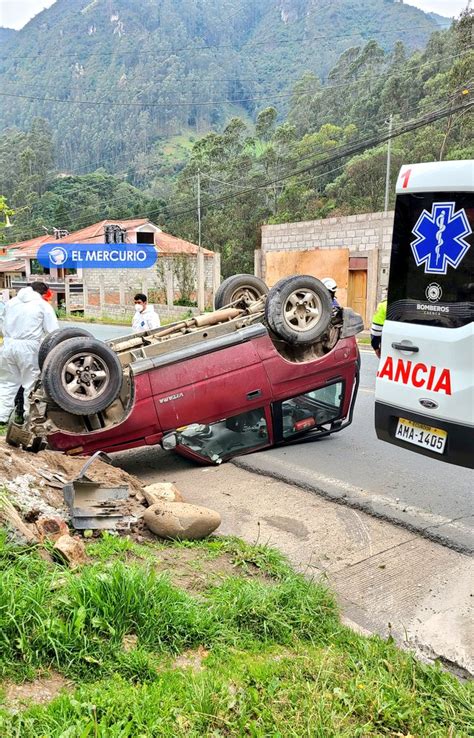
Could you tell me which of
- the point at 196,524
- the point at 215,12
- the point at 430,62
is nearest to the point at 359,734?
the point at 196,524

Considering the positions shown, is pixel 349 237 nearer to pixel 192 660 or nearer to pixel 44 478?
pixel 44 478

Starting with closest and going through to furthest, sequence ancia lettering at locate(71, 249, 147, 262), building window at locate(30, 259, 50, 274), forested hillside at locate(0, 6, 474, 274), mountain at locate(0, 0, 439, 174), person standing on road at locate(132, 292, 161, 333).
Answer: person standing on road at locate(132, 292, 161, 333) → ancia lettering at locate(71, 249, 147, 262) → forested hillside at locate(0, 6, 474, 274) → building window at locate(30, 259, 50, 274) → mountain at locate(0, 0, 439, 174)

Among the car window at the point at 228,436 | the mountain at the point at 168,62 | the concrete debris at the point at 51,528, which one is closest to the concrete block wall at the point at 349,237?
the car window at the point at 228,436

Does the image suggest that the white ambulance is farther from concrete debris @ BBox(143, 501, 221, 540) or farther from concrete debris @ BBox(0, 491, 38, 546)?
concrete debris @ BBox(0, 491, 38, 546)

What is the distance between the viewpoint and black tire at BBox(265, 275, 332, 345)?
6457 mm

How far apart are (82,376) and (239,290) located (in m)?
2.77

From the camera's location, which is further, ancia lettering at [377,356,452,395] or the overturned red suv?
the overturned red suv

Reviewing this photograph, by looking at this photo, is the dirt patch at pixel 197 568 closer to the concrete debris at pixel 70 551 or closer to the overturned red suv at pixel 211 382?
the concrete debris at pixel 70 551

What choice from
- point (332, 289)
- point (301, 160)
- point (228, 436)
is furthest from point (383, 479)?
point (301, 160)

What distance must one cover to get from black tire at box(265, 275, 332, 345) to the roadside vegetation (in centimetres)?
323

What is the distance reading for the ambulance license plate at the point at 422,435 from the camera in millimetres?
4152

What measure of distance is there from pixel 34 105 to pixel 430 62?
11125cm

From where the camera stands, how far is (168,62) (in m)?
142

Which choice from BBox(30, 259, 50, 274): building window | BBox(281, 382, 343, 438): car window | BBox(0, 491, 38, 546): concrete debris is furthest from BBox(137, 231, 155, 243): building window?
BBox(0, 491, 38, 546): concrete debris
